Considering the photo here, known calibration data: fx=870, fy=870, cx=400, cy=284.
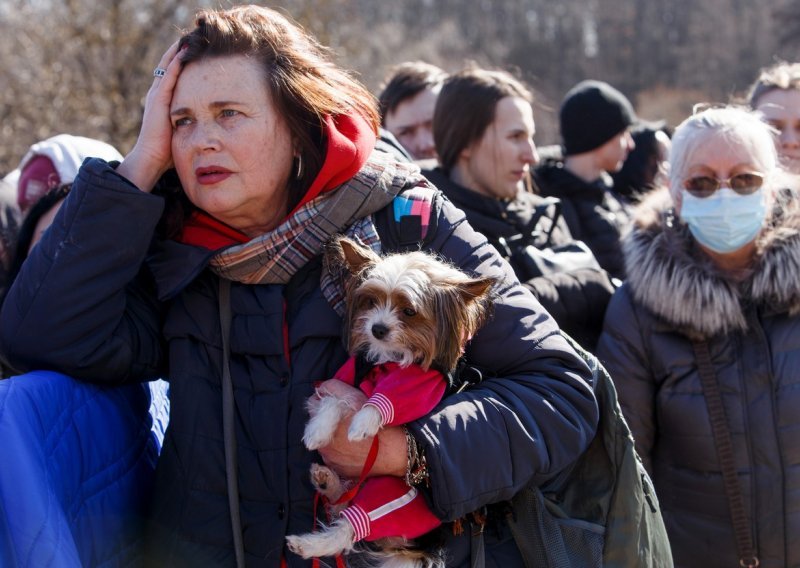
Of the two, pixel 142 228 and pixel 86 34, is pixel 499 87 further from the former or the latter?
pixel 86 34

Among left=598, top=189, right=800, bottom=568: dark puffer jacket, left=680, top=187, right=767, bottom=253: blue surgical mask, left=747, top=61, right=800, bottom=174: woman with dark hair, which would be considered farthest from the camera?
left=747, top=61, right=800, bottom=174: woman with dark hair

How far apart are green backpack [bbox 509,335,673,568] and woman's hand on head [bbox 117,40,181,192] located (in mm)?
1441

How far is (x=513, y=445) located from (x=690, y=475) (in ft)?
5.41

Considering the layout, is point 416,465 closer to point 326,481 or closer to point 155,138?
point 326,481

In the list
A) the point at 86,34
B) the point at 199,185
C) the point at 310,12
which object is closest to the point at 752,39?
the point at 310,12

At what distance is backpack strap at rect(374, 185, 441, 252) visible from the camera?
8.86ft

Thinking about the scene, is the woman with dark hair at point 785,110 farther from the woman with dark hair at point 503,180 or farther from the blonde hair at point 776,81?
the woman with dark hair at point 503,180

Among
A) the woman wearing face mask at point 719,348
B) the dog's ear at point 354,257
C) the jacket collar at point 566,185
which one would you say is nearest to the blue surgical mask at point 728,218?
the woman wearing face mask at point 719,348

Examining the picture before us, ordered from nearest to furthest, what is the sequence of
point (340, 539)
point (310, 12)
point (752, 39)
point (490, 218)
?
point (340, 539)
point (490, 218)
point (310, 12)
point (752, 39)

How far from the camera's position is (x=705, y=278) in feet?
12.5

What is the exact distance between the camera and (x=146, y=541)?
107 inches

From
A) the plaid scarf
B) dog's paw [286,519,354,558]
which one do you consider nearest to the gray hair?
the plaid scarf

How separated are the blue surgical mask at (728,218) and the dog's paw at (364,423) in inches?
85.9

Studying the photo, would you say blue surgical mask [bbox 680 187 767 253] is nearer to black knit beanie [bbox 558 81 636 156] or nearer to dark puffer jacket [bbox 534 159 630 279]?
dark puffer jacket [bbox 534 159 630 279]
